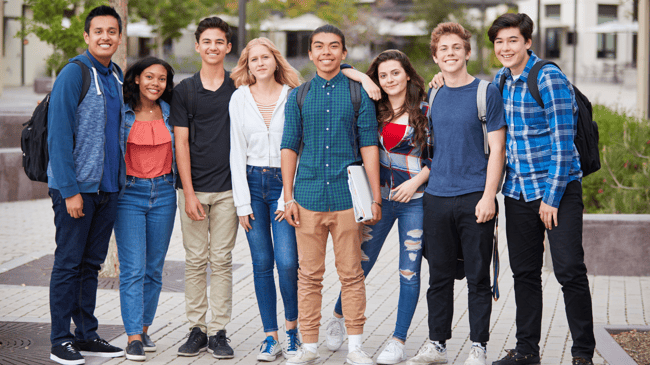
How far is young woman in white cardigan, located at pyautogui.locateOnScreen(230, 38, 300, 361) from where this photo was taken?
4766mm

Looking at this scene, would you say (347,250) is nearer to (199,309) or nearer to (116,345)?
(199,309)

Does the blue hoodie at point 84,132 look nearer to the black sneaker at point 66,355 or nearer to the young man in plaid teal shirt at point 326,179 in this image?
the black sneaker at point 66,355

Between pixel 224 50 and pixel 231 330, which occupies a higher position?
pixel 224 50

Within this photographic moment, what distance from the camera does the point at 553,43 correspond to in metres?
47.2

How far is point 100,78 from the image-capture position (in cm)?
471

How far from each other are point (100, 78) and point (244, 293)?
2.65 m

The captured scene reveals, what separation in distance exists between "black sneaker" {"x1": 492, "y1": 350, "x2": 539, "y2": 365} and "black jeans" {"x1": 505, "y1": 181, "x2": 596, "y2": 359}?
33 millimetres

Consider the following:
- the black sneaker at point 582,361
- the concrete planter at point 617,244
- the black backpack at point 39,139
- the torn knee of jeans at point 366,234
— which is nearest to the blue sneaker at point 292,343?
the torn knee of jeans at point 366,234

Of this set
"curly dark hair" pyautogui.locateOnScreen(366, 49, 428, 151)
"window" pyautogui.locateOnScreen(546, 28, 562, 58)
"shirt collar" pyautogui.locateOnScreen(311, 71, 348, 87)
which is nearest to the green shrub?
"curly dark hair" pyautogui.locateOnScreen(366, 49, 428, 151)

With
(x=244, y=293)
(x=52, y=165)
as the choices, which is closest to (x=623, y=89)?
(x=244, y=293)

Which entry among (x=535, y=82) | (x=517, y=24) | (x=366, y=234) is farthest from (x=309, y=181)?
(x=517, y=24)

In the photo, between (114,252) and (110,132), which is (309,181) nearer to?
(110,132)

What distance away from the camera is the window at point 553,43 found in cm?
4684

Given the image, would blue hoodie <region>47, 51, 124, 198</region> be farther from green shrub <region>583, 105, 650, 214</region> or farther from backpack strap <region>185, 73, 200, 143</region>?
green shrub <region>583, 105, 650, 214</region>
